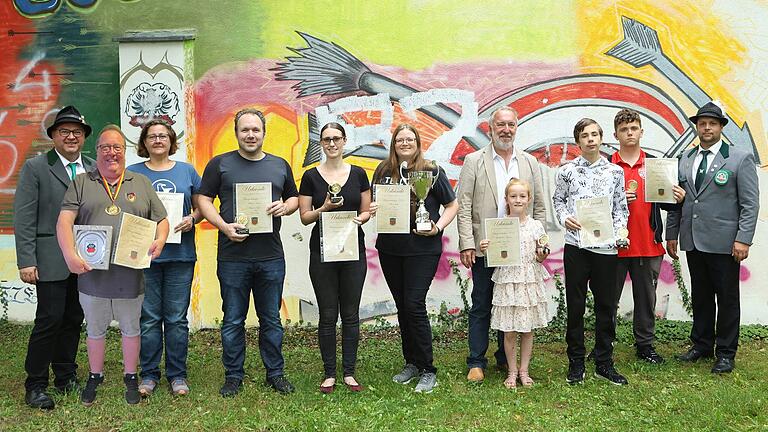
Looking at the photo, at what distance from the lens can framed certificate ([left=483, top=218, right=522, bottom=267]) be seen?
459 cm

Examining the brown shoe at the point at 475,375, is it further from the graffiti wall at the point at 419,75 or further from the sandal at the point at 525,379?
the graffiti wall at the point at 419,75

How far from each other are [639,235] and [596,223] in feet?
3.22

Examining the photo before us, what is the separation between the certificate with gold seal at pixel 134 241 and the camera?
4.20 metres

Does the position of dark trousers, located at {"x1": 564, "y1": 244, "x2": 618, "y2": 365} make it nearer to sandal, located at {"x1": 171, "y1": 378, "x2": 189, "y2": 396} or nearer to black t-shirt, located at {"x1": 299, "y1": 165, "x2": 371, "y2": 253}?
black t-shirt, located at {"x1": 299, "y1": 165, "x2": 371, "y2": 253}

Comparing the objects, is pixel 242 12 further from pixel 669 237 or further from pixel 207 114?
pixel 669 237

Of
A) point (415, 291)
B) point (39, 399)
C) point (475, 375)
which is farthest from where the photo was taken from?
point (475, 375)

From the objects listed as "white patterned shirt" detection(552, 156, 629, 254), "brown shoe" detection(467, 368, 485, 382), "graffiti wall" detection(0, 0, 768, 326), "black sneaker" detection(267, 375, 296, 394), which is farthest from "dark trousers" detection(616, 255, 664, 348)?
"black sneaker" detection(267, 375, 296, 394)

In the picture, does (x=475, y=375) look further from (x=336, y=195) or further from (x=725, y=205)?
(x=725, y=205)

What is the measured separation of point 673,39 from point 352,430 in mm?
5024

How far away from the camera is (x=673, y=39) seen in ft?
21.0

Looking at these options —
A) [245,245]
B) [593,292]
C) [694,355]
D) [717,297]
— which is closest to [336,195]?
[245,245]

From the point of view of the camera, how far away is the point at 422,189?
15.3 ft

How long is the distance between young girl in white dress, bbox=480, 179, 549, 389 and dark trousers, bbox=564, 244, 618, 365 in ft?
0.78

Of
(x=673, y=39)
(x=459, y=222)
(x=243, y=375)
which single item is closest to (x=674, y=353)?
(x=459, y=222)
